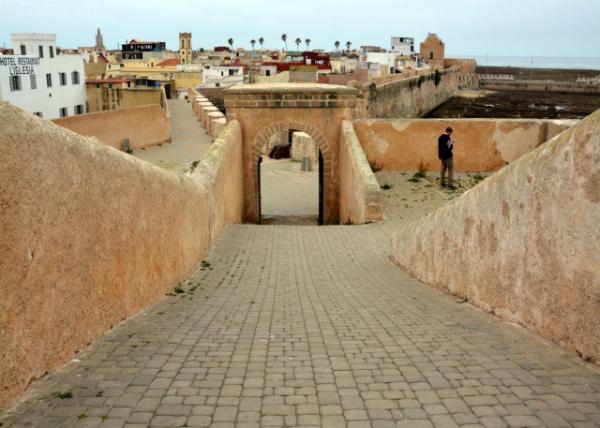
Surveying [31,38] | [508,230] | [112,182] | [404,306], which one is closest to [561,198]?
[508,230]

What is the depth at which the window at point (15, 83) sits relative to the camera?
33.7 metres

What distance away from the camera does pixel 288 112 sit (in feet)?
50.7

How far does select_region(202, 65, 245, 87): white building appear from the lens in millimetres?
50844

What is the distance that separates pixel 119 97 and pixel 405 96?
74.1ft

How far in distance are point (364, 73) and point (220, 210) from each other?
3600cm

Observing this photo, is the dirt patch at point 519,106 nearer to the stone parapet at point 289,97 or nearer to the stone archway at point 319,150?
the stone archway at point 319,150

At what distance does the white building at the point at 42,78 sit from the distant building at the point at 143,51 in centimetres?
5356

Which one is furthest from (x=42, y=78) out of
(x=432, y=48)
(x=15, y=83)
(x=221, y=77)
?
(x=432, y=48)

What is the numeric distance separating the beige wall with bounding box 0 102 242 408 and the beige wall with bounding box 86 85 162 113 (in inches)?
1028

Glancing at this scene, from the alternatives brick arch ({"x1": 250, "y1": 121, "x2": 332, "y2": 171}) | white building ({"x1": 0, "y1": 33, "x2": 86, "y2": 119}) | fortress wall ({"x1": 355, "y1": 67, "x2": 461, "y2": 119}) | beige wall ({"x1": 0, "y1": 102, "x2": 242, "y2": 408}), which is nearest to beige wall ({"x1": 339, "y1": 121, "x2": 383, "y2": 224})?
brick arch ({"x1": 250, "y1": 121, "x2": 332, "y2": 171})

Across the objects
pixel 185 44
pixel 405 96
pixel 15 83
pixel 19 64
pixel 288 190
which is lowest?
pixel 288 190

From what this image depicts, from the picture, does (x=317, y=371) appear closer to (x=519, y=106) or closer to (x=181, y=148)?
(x=181, y=148)

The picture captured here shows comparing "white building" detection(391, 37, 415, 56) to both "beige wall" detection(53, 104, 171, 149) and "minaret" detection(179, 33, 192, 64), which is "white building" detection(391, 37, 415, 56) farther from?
"beige wall" detection(53, 104, 171, 149)

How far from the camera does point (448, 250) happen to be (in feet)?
22.2
